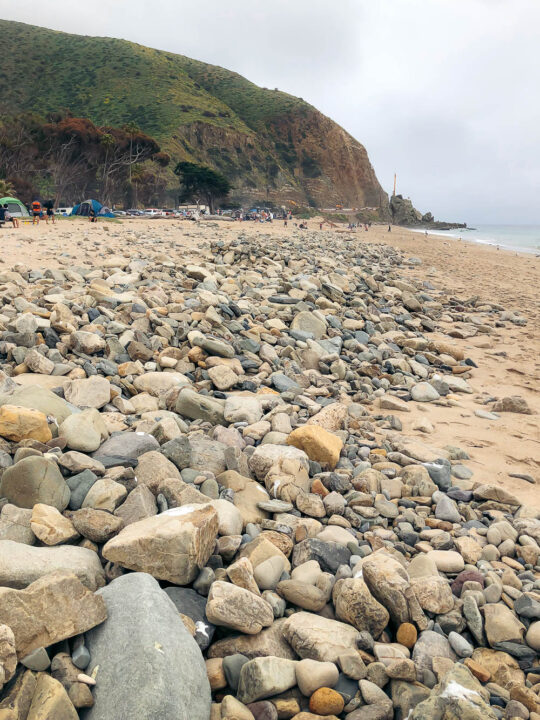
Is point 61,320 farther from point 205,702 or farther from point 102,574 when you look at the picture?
point 205,702

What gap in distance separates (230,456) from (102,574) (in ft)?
4.32

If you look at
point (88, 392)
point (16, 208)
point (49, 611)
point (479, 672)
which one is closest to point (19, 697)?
point (49, 611)

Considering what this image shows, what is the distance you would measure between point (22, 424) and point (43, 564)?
1.14 m

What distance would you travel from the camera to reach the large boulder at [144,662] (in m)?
1.58

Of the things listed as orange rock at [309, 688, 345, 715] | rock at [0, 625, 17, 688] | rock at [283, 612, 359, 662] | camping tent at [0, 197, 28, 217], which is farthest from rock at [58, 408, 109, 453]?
camping tent at [0, 197, 28, 217]

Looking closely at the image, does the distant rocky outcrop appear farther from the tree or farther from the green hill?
the tree

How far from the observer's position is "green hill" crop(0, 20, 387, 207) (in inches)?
2683

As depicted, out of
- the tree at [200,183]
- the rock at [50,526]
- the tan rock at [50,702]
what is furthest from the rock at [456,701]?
the tree at [200,183]

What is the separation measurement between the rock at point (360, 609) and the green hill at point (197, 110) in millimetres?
68398

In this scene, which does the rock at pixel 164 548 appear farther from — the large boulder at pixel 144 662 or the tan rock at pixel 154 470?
the tan rock at pixel 154 470

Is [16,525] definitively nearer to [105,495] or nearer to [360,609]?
[105,495]

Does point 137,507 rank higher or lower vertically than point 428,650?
Answer: higher

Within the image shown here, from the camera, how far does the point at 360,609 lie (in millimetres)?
2234

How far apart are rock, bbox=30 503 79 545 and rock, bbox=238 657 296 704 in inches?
39.2
